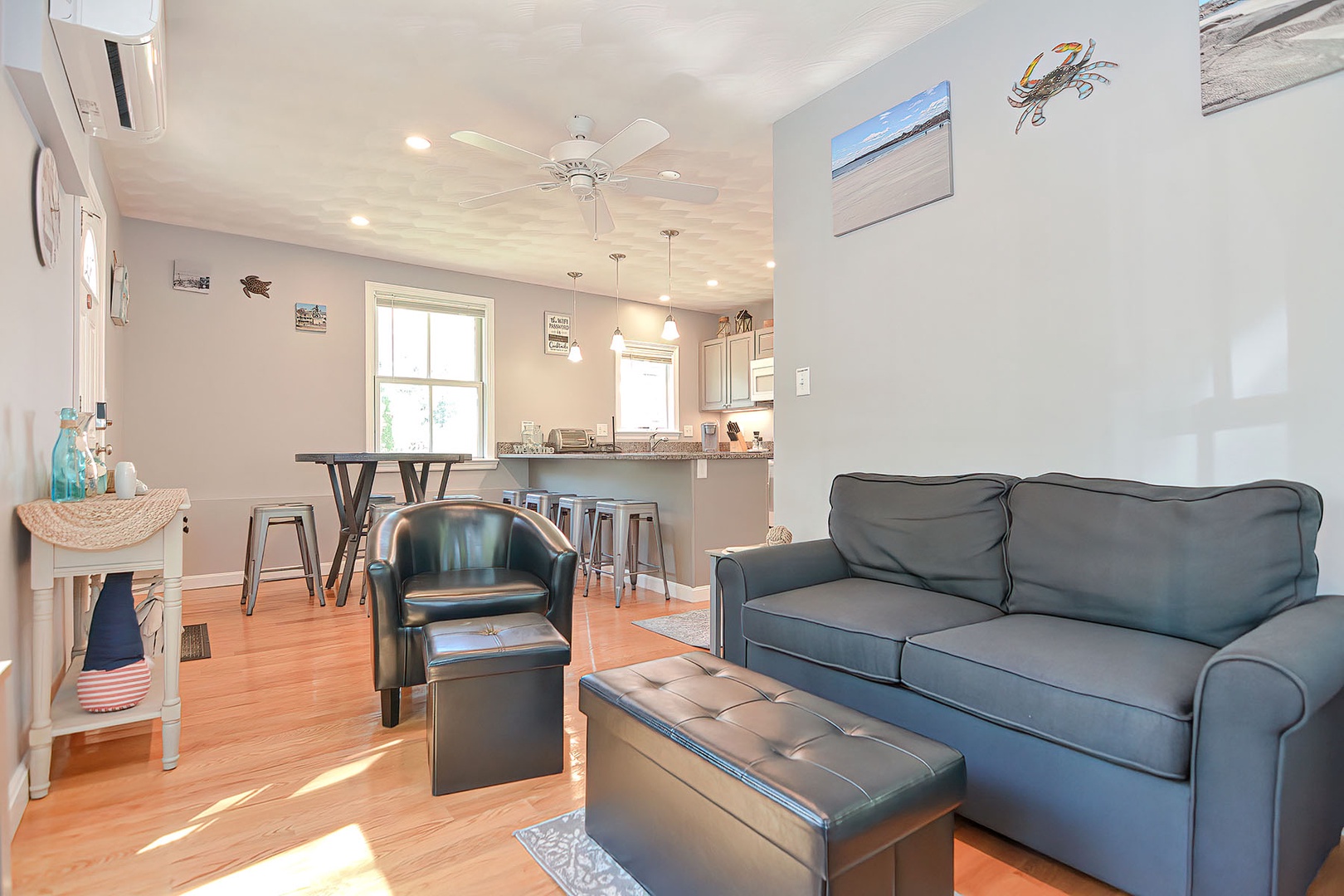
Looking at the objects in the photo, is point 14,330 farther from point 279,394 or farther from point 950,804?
point 279,394

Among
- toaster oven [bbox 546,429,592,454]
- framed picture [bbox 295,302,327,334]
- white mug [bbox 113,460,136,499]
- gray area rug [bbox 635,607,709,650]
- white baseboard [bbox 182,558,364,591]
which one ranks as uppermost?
framed picture [bbox 295,302,327,334]

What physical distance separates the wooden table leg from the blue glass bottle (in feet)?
7.27

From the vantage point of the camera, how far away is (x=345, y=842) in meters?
1.79

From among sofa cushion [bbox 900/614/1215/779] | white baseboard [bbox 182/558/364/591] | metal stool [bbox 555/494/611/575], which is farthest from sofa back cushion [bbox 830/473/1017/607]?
white baseboard [bbox 182/558/364/591]

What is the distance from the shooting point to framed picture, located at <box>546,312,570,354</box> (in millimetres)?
7066

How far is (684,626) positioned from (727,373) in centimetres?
460

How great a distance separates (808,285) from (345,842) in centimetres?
298

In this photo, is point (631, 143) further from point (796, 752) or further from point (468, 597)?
point (796, 752)

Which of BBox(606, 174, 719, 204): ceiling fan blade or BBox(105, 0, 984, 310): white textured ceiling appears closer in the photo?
BBox(105, 0, 984, 310): white textured ceiling

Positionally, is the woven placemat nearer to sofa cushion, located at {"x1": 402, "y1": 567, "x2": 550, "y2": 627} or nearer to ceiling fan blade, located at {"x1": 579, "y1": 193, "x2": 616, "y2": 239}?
sofa cushion, located at {"x1": 402, "y1": 567, "x2": 550, "y2": 627}

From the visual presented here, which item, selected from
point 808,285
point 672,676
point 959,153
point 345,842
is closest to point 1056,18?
point 959,153

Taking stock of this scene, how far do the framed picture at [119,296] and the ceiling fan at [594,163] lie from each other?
248 centimetres

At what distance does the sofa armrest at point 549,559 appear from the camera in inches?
107

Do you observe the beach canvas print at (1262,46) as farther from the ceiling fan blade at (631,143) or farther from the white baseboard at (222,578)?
the white baseboard at (222,578)
